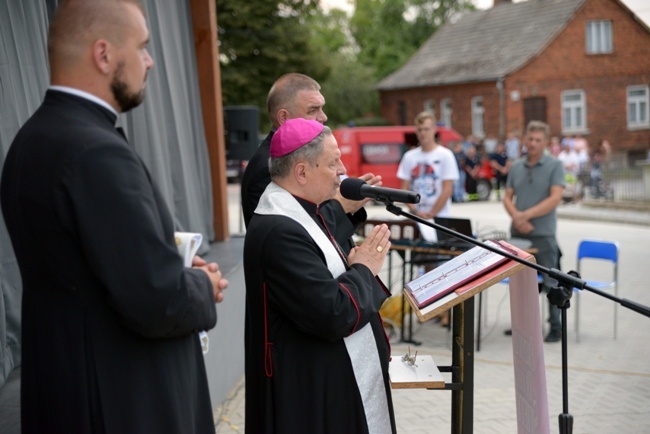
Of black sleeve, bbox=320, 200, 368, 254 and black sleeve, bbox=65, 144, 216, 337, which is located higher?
black sleeve, bbox=65, 144, 216, 337

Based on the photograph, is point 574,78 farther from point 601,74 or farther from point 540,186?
point 540,186

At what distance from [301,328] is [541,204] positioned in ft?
16.5

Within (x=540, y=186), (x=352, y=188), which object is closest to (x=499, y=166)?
(x=540, y=186)

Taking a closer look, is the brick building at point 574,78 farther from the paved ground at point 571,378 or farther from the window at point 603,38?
the paved ground at point 571,378

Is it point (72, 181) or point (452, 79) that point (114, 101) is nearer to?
point (72, 181)

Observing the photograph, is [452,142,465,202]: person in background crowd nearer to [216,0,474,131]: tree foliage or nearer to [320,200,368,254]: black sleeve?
[216,0,474,131]: tree foliage

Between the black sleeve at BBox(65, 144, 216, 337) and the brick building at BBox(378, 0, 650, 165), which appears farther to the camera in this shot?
the brick building at BBox(378, 0, 650, 165)

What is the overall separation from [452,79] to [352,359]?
38.4m

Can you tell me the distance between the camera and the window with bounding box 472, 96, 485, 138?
1549 inches

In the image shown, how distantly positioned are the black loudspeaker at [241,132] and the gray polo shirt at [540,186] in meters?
3.46

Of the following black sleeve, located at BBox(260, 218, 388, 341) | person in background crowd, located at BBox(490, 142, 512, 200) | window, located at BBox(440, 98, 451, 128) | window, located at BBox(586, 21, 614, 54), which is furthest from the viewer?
window, located at BBox(440, 98, 451, 128)

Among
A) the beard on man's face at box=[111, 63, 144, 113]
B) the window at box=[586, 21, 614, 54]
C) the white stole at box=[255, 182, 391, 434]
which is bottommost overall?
the white stole at box=[255, 182, 391, 434]

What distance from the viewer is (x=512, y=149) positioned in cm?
2998

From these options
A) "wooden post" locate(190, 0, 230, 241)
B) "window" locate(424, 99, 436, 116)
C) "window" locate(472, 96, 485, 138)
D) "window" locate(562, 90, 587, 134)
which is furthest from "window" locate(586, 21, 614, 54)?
"wooden post" locate(190, 0, 230, 241)
